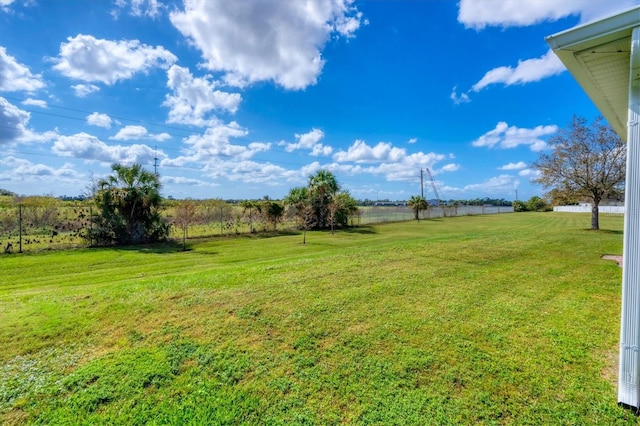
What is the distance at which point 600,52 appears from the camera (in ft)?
8.36

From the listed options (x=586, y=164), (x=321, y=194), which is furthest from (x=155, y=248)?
(x=586, y=164)

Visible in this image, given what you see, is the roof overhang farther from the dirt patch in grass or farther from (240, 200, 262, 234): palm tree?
(240, 200, 262, 234): palm tree

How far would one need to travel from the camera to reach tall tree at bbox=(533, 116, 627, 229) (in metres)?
15.4

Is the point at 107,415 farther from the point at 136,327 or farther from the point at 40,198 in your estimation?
the point at 40,198

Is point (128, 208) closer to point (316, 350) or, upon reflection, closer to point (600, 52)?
point (316, 350)

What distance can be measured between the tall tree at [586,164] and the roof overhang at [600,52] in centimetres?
1724

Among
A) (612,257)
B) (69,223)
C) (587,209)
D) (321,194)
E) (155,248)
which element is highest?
(321,194)

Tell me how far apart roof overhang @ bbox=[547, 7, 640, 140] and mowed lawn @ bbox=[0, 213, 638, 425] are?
2946mm

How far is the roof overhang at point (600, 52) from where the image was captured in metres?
2.27

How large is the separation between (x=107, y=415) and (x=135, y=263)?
7516mm

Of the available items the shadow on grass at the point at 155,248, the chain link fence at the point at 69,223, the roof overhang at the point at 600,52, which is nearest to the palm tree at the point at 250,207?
the chain link fence at the point at 69,223

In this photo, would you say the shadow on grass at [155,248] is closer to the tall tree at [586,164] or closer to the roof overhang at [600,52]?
the roof overhang at [600,52]

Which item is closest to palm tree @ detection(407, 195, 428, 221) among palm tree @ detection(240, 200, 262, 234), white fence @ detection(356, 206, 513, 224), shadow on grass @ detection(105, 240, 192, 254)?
white fence @ detection(356, 206, 513, 224)

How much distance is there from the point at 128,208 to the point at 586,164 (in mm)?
24133
